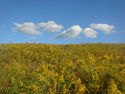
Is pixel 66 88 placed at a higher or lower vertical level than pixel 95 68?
lower

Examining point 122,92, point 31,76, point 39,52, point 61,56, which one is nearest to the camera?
point 122,92

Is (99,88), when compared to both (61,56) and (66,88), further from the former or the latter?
(61,56)

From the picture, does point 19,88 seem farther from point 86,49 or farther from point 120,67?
point 86,49

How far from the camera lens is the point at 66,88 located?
9.77 m

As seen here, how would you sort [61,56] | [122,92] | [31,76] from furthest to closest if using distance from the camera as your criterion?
[61,56] < [31,76] < [122,92]

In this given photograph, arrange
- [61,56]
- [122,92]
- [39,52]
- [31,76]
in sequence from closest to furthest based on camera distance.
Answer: [122,92] → [31,76] → [61,56] → [39,52]

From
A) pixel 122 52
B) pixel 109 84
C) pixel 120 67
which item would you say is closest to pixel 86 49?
pixel 122 52

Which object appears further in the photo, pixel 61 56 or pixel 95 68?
pixel 61 56

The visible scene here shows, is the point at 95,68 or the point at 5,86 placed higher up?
the point at 95,68

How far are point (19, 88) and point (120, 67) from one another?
4083 millimetres

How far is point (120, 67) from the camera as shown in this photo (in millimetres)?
10703

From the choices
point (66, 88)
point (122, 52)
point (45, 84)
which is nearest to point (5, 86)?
point (45, 84)

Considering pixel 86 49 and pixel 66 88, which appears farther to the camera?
pixel 86 49

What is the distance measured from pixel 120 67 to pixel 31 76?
11.7 ft
